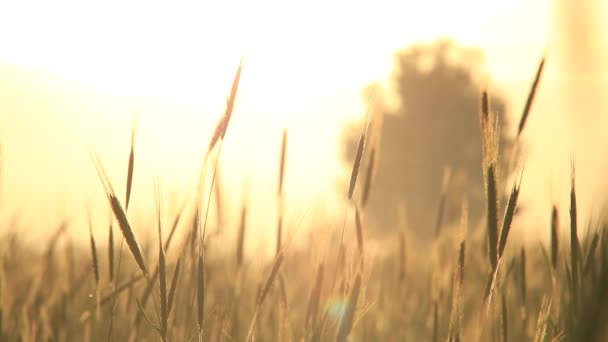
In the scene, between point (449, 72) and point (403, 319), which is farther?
point (449, 72)

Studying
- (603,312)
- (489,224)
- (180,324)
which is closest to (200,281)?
(489,224)

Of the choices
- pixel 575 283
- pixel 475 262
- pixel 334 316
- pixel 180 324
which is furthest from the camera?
pixel 475 262

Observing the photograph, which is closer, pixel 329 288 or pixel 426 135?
pixel 329 288

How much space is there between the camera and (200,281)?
1011 millimetres

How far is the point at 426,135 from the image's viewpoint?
2233cm

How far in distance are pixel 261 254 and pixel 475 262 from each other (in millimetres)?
1243

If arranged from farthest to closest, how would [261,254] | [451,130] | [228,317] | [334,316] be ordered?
1. [451,130]
2. [261,254]
3. [228,317]
4. [334,316]

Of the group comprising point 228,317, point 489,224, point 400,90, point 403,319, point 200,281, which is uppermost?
point 400,90

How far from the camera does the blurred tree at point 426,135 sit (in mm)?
21719

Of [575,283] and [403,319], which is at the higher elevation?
[575,283]

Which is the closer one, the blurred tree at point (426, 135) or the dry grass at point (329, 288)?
the dry grass at point (329, 288)

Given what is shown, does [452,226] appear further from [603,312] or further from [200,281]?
[603,312]

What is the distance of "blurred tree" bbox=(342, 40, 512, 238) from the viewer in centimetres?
2172

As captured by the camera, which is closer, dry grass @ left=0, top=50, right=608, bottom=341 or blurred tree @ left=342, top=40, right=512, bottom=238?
dry grass @ left=0, top=50, right=608, bottom=341
